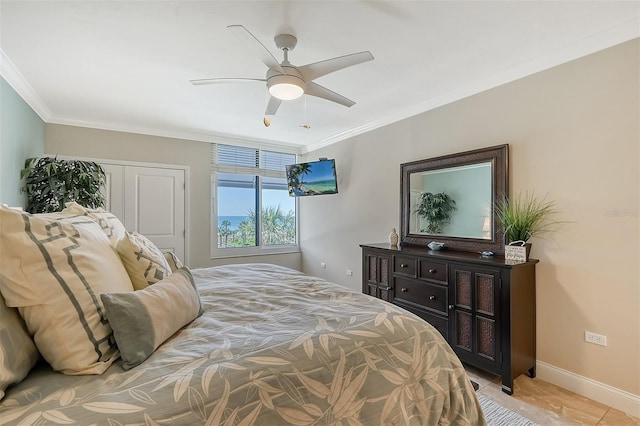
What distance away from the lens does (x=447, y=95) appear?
3.11 meters

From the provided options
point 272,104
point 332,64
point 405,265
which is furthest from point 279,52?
point 405,265

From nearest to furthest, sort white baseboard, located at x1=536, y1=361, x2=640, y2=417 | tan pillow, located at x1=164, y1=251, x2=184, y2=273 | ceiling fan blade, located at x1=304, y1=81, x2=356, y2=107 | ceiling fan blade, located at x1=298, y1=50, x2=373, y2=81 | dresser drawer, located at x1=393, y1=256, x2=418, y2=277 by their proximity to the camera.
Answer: tan pillow, located at x1=164, y1=251, x2=184, y2=273 → ceiling fan blade, located at x1=298, y1=50, x2=373, y2=81 → white baseboard, located at x1=536, y1=361, x2=640, y2=417 → ceiling fan blade, located at x1=304, y1=81, x2=356, y2=107 → dresser drawer, located at x1=393, y1=256, x2=418, y2=277

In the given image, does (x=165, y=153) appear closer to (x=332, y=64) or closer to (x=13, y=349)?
(x=332, y=64)

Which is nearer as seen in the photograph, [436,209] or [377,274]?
[436,209]

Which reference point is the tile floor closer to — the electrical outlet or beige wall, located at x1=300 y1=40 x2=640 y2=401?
beige wall, located at x1=300 y1=40 x2=640 y2=401

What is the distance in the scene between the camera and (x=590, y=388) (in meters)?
2.17

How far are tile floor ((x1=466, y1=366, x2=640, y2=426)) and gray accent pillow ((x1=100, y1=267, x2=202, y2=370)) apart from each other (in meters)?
2.28

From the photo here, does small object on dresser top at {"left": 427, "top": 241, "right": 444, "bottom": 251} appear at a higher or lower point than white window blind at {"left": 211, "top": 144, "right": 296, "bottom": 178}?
lower

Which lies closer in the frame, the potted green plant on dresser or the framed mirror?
the potted green plant on dresser

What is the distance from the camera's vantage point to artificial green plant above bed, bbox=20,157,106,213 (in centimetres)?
309

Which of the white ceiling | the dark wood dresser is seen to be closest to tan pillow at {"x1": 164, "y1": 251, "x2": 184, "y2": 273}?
the white ceiling

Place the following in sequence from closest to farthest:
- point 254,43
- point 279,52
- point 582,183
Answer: point 254,43, point 582,183, point 279,52

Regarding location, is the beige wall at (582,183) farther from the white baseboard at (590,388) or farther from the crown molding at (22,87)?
the crown molding at (22,87)

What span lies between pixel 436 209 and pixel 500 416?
187cm
